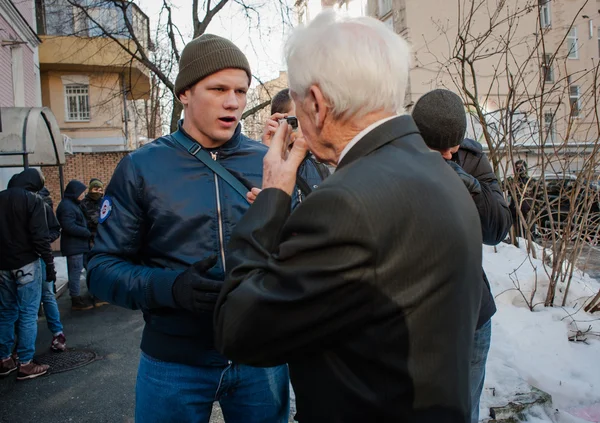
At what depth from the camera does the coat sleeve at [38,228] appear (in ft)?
17.2

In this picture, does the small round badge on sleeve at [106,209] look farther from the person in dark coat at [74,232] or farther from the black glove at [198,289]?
the person in dark coat at [74,232]

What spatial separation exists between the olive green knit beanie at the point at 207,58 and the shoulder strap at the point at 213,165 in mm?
268

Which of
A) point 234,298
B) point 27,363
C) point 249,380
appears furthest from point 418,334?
point 27,363

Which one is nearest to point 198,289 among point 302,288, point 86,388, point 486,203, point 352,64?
point 302,288

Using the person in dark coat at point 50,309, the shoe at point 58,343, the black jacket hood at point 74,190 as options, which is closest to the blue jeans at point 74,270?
the black jacket hood at point 74,190

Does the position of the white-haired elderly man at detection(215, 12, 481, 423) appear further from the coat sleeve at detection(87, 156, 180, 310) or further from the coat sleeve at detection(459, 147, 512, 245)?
the coat sleeve at detection(459, 147, 512, 245)

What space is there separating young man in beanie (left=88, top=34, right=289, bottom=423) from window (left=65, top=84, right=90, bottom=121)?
26.2 meters

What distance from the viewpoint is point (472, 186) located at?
244 centimetres

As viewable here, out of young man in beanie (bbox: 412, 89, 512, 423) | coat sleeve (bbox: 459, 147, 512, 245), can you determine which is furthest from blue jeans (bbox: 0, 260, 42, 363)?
coat sleeve (bbox: 459, 147, 512, 245)

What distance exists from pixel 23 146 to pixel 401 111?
8.11 meters

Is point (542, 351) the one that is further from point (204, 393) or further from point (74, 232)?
point (74, 232)

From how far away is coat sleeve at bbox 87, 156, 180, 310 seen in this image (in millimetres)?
1793

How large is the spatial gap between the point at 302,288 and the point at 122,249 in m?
1.01

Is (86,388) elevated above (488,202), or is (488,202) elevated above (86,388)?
(488,202)
